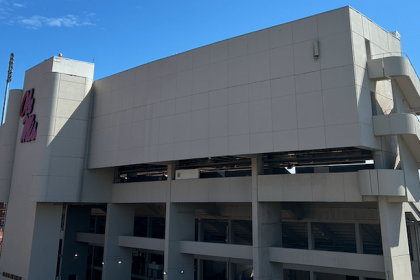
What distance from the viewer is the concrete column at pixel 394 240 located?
19.5 metres

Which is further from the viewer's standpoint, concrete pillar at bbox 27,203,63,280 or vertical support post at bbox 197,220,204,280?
vertical support post at bbox 197,220,204,280

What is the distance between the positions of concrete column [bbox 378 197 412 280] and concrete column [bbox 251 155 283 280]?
24.2 feet

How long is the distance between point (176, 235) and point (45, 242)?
1309 centimetres

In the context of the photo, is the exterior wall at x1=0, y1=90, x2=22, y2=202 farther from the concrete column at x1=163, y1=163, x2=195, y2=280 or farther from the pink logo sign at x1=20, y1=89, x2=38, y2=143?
the concrete column at x1=163, y1=163, x2=195, y2=280

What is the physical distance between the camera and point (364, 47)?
69.4ft

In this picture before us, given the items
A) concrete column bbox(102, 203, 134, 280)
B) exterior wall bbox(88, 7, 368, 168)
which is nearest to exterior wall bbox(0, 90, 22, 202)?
concrete column bbox(102, 203, 134, 280)

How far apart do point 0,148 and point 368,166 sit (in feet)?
120

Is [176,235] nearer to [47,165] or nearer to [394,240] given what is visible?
[47,165]

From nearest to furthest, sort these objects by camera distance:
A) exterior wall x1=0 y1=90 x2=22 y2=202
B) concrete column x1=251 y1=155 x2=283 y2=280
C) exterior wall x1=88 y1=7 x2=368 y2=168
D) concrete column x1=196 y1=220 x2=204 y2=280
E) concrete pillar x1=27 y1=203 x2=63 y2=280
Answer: exterior wall x1=88 y1=7 x2=368 y2=168, concrete column x1=251 y1=155 x2=283 y2=280, concrete pillar x1=27 y1=203 x2=63 y2=280, exterior wall x1=0 y1=90 x2=22 y2=202, concrete column x1=196 y1=220 x2=204 y2=280

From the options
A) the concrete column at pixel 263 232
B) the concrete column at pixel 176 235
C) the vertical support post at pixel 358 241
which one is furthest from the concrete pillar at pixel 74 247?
the vertical support post at pixel 358 241

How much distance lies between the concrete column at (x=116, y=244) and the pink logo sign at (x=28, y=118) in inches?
403

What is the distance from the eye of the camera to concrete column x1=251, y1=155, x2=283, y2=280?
23.8 meters

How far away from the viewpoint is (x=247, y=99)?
923 inches

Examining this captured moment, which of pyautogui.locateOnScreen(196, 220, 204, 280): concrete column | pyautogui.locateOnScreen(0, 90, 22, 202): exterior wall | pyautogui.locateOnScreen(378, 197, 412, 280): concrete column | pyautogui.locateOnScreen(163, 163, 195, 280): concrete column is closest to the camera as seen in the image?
pyautogui.locateOnScreen(378, 197, 412, 280): concrete column
